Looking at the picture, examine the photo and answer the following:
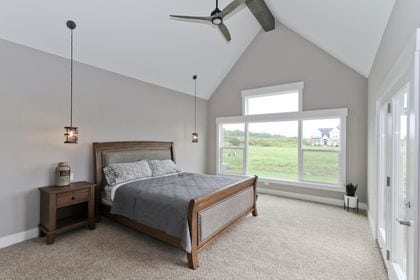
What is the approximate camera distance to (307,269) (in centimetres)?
229

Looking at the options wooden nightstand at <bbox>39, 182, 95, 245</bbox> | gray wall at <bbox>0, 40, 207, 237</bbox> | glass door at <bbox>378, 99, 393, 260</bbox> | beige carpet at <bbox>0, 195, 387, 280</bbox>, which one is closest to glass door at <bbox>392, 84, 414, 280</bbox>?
glass door at <bbox>378, 99, 393, 260</bbox>

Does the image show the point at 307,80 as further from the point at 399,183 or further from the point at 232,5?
the point at 399,183

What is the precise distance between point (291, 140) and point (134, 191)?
12.9ft

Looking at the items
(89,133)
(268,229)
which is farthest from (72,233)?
(268,229)

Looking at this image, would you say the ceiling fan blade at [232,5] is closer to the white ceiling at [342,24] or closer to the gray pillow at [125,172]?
the white ceiling at [342,24]

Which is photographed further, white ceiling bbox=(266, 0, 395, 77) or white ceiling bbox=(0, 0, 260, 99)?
white ceiling bbox=(0, 0, 260, 99)

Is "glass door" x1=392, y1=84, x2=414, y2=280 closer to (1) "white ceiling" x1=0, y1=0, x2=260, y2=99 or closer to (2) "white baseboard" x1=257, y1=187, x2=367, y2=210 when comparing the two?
(2) "white baseboard" x1=257, y1=187, x2=367, y2=210

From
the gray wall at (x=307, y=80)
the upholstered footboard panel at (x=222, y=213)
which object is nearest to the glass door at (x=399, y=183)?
the upholstered footboard panel at (x=222, y=213)

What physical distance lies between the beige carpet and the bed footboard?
176 mm

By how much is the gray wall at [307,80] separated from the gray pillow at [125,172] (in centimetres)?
315

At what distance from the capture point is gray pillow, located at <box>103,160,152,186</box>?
3545 mm

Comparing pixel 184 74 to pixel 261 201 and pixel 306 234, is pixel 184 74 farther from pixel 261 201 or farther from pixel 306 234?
pixel 306 234

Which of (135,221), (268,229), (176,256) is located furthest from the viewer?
(268,229)

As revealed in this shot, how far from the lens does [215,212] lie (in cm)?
275
